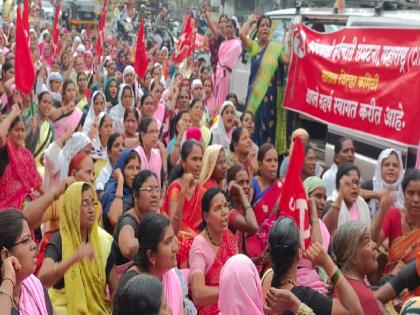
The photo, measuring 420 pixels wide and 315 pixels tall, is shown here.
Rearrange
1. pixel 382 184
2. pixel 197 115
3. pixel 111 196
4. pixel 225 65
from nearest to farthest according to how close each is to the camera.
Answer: pixel 111 196
pixel 382 184
pixel 197 115
pixel 225 65

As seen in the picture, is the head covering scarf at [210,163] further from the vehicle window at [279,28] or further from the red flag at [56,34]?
the red flag at [56,34]

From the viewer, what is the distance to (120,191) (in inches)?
225

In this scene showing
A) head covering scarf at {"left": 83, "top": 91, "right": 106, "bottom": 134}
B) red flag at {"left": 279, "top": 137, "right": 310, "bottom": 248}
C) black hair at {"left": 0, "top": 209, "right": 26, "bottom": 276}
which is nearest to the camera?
black hair at {"left": 0, "top": 209, "right": 26, "bottom": 276}

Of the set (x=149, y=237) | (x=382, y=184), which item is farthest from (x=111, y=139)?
(x=149, y=237)

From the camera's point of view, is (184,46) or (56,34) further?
→ (56,34)

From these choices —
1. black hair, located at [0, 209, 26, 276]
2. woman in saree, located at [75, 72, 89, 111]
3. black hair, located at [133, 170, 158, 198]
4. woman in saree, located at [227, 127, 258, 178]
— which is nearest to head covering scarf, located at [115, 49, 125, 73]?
woman in saree, located at [75, 72, 89, 111]

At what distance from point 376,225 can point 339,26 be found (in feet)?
12.5

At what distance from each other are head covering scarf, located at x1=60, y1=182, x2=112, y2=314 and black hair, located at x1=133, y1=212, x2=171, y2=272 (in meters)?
0.47

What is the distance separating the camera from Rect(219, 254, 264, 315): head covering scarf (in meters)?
3.62

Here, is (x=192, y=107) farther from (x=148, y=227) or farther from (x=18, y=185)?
(x=148, y=227)

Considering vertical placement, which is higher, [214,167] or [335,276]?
[335,276]

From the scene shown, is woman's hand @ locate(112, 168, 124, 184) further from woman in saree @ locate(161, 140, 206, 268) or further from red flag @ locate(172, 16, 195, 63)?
red flag @ locate(172, 16, 195, 63)

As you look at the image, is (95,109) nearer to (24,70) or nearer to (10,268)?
(24,70)

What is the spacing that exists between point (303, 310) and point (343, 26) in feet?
17.7
